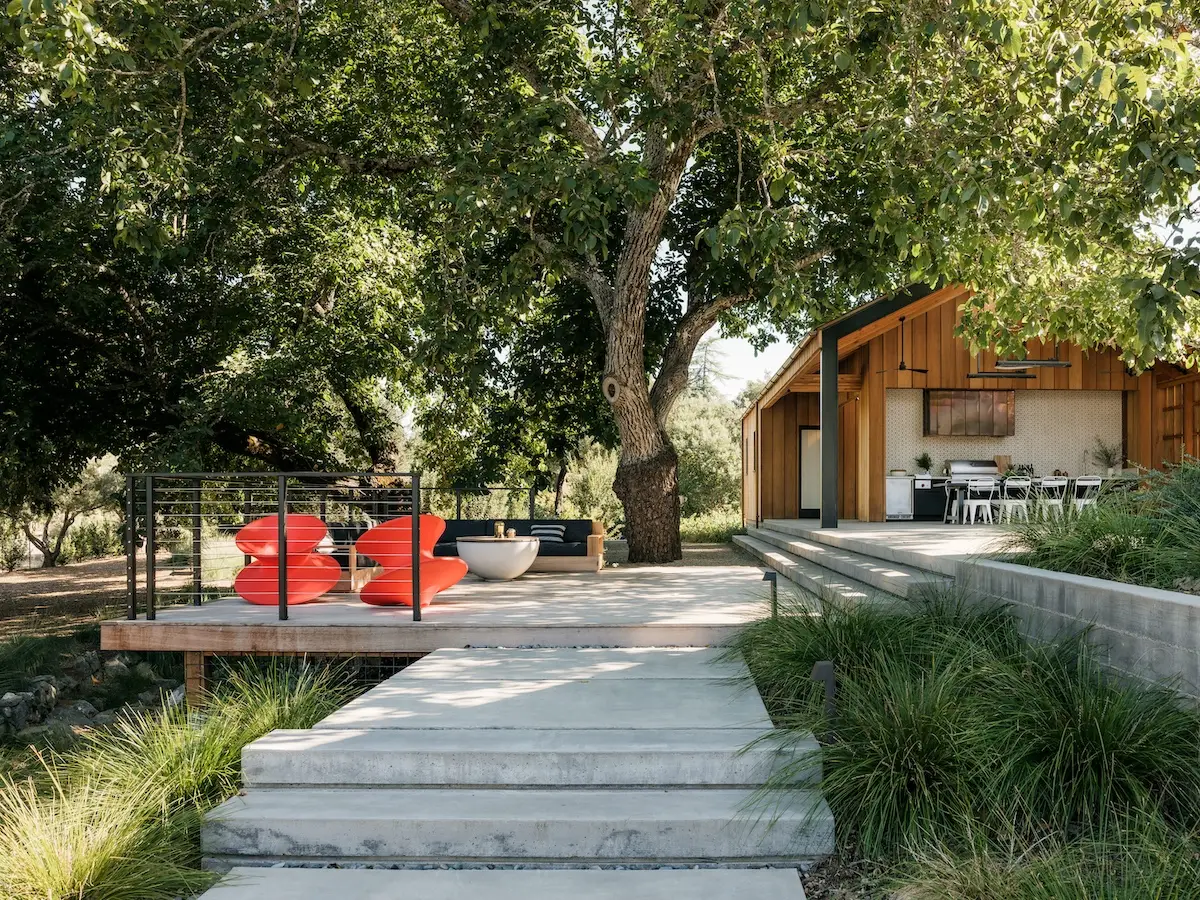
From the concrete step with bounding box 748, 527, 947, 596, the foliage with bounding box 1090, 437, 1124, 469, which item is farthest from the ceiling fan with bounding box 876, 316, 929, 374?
the concrete step with bounding box 748, 527, 947, 596

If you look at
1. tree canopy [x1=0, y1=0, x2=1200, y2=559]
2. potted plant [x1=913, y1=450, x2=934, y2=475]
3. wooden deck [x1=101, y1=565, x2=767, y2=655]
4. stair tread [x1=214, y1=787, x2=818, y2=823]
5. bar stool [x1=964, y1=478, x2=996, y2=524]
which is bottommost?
stair tread [x1=214, y1=787, x2=818, y2=823]

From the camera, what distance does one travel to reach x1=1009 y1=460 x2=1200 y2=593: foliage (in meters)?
4.17

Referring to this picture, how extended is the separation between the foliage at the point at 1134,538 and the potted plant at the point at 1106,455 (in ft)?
33.2

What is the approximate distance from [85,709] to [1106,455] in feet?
47.9

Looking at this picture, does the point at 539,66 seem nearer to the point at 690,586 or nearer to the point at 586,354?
the point at 586,354

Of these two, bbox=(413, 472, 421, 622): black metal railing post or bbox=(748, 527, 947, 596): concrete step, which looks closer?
bbox=(413, 472, 421, 622): black metal railing post

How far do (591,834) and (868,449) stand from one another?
41.3ft

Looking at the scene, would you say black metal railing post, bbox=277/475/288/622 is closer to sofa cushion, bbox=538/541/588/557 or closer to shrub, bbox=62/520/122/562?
sofa cushion, bbox=538/541/588/557

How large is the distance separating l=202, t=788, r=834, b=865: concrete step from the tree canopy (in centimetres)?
331

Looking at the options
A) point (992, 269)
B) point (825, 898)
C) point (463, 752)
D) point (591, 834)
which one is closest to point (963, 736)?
point (825, 898)

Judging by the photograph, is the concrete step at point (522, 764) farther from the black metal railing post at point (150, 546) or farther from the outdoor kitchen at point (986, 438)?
the outdoor kitchen at point (986, 438)

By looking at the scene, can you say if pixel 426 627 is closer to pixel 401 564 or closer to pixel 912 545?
pixel 401 564

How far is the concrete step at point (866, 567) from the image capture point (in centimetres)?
596

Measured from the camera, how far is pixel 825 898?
2.90 meters
